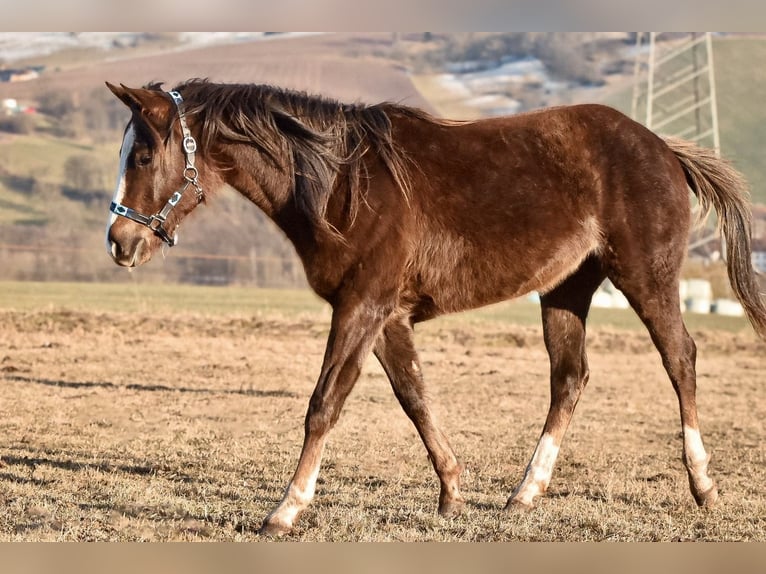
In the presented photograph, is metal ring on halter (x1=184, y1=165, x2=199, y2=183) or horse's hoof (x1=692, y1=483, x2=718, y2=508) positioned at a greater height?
metal ring on halter (x1=184, y1=165, x2=199, y2=183)

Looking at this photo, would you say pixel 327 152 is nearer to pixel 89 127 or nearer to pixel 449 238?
pixel 449 238

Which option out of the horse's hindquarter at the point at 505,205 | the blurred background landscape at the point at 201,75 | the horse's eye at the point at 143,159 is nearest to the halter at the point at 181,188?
the horse's eye at the point at 143,159

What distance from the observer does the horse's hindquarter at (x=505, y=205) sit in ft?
17.6

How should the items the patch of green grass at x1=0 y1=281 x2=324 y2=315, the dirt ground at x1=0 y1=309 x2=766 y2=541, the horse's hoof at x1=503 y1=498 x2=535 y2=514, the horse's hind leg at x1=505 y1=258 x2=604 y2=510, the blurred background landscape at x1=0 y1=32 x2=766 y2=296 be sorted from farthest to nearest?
the blurred background landscape at x1=0 y1=32 x2=766 y2=296
the patch of green grass at x1=0 y1=281 x2=324 y2=315
the horse's hind leg at x1=505 y1=258 x2=604 y2=510
the horse's hoof at x1=503 y1=498 x2=535 y2=514
the dirt ground at x1=0 y1=309 x2=766 y2=541

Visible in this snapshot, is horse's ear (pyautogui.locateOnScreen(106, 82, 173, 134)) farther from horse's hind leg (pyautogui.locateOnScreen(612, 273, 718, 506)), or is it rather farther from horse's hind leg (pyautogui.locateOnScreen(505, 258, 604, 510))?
horse's hind leg (pyautogui.locateOnScreen(612, 273, 718, 506))

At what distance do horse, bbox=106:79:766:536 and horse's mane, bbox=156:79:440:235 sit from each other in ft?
0.03

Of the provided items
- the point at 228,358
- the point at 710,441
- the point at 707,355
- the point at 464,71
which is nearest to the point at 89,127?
the point at 464,71

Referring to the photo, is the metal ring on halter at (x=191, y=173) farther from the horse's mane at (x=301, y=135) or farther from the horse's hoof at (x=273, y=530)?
the horse's hoof at (x=273, y=530)

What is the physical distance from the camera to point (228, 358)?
13.4 m

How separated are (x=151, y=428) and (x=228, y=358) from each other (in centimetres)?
483

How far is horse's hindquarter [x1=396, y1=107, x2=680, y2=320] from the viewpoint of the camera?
17.6 ft

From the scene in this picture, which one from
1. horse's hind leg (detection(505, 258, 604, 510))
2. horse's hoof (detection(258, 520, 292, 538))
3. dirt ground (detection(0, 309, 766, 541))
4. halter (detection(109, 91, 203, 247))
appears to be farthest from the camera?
horse's hind leg (detection(505, 258, 604, 510))

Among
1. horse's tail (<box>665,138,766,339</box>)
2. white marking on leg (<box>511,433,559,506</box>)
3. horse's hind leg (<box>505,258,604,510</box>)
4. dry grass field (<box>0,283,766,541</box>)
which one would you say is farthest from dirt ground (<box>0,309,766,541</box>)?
horse's tail (<box>665,138,766,339</box>)

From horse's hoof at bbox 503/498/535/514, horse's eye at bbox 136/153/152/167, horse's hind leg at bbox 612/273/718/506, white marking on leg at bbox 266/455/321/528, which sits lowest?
horse's hoof at bbox 503/498/535/514
